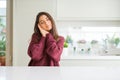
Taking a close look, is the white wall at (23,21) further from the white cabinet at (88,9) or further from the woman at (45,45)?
the woman at (45,45)

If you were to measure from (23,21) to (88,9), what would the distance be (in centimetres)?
97

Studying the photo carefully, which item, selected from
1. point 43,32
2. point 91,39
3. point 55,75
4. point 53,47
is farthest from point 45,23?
point 91,39

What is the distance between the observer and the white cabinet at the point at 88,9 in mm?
2926

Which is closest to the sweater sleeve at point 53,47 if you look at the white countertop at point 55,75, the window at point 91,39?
the white countertop at point 55,75

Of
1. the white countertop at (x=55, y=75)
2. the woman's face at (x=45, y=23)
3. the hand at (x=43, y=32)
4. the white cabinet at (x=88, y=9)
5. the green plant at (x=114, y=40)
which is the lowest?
the green plant at (x=114, y=40)

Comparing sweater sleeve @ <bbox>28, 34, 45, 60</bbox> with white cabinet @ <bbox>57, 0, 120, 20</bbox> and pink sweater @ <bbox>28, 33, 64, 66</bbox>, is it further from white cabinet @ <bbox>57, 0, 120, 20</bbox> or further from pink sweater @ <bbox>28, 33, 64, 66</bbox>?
white cabinet @ <bbox>57, 0, 120, 20</bbox>

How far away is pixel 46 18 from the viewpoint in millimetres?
1448

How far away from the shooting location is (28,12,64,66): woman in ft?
4.17

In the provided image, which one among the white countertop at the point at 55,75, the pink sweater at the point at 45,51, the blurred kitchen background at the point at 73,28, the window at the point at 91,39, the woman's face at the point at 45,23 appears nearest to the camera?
the white countertop at the point at 55,75

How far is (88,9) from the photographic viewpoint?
293 centimetres

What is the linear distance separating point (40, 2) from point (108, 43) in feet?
4.13

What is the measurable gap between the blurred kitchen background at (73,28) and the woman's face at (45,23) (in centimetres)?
135

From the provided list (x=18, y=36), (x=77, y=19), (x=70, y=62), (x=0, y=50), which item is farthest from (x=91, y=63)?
(x=0, y=50)

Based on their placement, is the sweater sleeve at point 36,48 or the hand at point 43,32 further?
the hand at point 43,32
